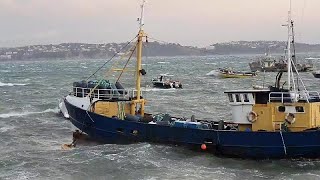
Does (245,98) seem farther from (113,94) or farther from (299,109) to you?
(113,94)

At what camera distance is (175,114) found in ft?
130

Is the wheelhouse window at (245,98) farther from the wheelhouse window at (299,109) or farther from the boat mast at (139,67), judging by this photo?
the boat mast at (139,67)

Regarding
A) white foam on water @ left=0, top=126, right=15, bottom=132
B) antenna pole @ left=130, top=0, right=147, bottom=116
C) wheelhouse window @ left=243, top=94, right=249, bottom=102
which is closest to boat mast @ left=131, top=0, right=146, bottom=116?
antenna pole @ left=130, top=0, right=147, bottom=116

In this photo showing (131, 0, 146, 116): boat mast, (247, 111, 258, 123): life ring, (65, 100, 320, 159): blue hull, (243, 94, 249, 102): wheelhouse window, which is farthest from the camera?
(131, 0, 146, 116): boat mast

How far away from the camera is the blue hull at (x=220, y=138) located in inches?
842

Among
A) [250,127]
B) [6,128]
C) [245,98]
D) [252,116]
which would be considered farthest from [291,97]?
[6,128]

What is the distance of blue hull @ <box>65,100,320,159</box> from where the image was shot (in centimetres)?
2138

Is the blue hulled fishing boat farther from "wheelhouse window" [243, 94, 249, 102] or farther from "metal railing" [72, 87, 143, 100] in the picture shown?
"metal railing" [72, 87, 143, 100]

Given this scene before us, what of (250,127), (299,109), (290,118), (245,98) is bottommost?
(250,127)

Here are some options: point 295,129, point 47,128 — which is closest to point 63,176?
point 295,129

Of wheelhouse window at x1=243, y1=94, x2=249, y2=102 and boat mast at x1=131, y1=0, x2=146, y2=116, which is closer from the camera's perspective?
wheelhouse window at x1=243, y1=94, x2=249, y2=102

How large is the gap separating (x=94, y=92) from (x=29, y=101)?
83.7 feet

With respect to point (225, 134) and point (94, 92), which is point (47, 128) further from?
point (225, 134)

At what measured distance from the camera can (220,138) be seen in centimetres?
2238
